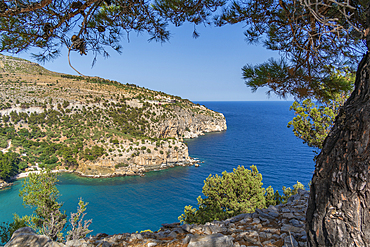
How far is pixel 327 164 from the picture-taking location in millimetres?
2098

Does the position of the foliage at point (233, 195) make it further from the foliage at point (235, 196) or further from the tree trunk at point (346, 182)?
the tree trunk at point (346, 182)

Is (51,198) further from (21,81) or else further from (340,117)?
(21,81)

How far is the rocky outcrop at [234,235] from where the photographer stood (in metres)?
3.16

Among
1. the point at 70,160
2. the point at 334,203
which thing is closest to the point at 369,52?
the point at 334,203

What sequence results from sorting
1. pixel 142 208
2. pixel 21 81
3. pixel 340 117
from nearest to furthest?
pixel 340 117 < pixel 142 208 < pixel 21 81

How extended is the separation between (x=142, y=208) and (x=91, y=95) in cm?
3537

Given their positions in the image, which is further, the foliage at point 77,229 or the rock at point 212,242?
the foliage at point 77,229

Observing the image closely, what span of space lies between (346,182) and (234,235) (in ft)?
7.70

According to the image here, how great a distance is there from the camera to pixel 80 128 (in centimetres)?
4119

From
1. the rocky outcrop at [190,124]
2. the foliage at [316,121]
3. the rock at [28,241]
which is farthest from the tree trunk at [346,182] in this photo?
the rocky outcrop at [190,124]

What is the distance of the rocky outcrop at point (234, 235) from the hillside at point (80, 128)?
33.4 meters

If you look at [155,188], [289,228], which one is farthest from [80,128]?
[289,228]

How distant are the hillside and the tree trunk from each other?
3605 cm

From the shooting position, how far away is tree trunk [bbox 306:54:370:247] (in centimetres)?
182
